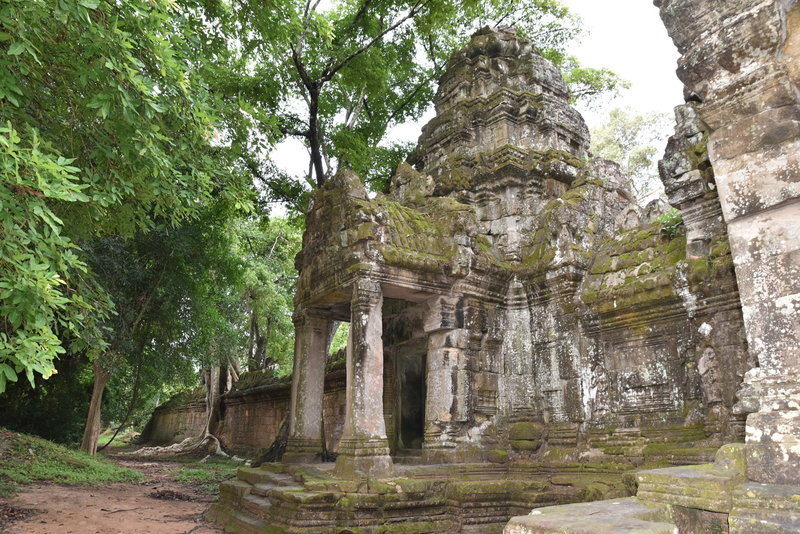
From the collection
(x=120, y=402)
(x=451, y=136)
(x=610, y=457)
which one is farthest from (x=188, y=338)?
(x=610, y=457)

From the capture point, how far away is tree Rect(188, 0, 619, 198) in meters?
12.1

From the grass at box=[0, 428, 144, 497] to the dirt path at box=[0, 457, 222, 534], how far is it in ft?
1.62

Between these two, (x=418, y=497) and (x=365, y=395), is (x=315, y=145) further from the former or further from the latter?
(x=418, y=497)

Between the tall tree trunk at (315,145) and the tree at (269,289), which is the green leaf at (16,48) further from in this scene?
the tree at (269,289)

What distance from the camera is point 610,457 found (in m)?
6.62

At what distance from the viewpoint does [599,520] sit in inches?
115

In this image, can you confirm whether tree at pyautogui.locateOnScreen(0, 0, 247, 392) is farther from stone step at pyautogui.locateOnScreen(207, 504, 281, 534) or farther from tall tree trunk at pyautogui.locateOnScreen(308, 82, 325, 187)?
tall tree trunk at pyautogui.locateOnScreen(308, 82, 325, 187)

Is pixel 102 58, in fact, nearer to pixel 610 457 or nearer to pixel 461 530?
pixel 461 530

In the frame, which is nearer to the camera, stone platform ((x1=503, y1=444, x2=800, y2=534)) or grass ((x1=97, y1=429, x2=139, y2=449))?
stone platform ((x1=503, y1=444, x2=800, y2=534))

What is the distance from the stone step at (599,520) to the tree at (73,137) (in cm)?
313

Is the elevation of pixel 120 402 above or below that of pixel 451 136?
below

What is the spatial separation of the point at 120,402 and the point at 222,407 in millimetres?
3877

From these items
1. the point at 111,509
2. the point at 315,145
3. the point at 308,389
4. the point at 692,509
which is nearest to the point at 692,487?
the point at 692,509

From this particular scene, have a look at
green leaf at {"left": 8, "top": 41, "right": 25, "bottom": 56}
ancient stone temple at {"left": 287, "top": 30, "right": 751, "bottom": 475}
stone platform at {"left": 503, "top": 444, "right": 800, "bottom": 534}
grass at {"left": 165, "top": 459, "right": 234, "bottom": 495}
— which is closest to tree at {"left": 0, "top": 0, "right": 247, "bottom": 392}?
green leaf at {"left": 8, "top": 41, "right": 25, "bottom": 56}
